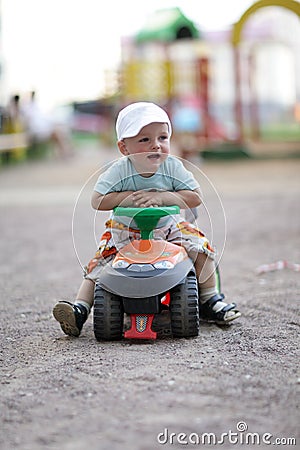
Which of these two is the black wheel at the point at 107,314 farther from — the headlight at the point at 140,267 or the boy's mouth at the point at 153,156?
the boy's mouth at the point at 153,156

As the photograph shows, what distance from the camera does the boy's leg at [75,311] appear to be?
99.3 inches

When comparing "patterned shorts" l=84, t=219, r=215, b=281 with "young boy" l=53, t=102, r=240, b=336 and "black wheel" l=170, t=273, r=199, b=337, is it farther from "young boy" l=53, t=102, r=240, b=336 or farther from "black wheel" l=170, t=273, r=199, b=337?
"black wheel" l=170, t=273, r=199, b=337

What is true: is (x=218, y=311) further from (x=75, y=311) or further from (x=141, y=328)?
(x=75, y=311)

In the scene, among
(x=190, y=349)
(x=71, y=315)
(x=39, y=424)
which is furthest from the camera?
(x=71, y=315)

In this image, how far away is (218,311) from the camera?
264 centimetres

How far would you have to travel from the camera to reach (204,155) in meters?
10.2

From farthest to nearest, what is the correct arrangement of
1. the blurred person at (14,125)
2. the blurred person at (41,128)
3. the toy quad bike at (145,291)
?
the blurred person at (41,128)
the blurred person at (14,125)
the toy quad bike at (145,291)

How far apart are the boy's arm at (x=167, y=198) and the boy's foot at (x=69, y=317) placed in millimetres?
407

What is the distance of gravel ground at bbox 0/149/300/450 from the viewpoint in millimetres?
1652

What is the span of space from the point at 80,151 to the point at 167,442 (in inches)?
562

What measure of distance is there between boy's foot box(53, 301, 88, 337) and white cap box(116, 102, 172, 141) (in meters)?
0.60

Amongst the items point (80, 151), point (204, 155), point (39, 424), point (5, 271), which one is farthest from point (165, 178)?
point (80, 151)

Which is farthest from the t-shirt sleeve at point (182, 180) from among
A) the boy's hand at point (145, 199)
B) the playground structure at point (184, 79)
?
the playground structure at point (184, 79)

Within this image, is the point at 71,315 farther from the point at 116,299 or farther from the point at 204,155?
the point at 204,155
